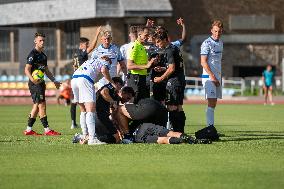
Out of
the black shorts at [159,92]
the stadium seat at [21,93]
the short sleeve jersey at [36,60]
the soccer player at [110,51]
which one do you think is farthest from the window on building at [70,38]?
the black shorts at [159,92]

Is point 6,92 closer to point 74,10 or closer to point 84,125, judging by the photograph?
point 74,10

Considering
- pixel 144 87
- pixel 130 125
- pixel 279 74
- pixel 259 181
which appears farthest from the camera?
pixel 279 74

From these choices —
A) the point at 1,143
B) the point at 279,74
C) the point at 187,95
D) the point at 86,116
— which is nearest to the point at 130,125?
the point at 86,116

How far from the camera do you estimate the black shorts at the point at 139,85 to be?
17688 mm

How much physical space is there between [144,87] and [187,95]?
3195 centimetres

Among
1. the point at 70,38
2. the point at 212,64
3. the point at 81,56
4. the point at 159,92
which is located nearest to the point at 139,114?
the point at 159,92

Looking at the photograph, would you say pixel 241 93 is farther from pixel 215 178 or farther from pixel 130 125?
pixel 215 178

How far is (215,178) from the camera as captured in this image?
10828 millimetres

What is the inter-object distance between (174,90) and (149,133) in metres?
1.82

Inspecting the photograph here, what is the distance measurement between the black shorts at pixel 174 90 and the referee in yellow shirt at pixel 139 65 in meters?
0.52

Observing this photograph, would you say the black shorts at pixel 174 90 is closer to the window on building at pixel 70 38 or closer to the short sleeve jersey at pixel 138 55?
the short sleeve jersey at pixel 138 55

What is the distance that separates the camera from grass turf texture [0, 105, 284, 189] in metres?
10.5

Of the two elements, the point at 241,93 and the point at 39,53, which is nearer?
the point at 39,53

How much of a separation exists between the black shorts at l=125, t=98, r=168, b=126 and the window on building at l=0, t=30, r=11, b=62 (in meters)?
48.8
